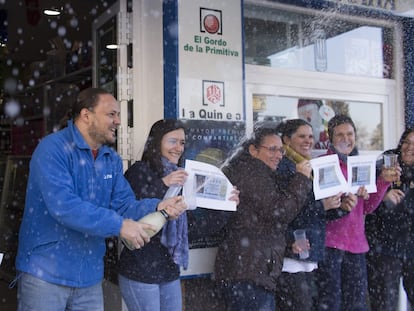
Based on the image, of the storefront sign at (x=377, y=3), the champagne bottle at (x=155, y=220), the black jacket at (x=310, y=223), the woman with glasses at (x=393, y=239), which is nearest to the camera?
the champagne bottle at (x=155, y=220)

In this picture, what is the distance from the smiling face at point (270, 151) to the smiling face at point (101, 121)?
123 centimetres

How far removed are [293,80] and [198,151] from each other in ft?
5.12

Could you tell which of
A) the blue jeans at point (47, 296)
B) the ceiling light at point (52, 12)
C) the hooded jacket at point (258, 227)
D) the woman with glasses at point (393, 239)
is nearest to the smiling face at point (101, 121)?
the blue jeans at point (47, 296)

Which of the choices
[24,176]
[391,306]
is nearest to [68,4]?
[24,176]

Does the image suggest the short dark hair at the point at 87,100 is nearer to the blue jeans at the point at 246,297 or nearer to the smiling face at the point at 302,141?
the blue jeans at the point at 246,297

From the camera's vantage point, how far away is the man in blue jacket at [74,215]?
8.90ft

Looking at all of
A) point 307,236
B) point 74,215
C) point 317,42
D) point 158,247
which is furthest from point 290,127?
point 74,215

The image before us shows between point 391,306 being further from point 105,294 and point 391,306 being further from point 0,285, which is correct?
point 0,285

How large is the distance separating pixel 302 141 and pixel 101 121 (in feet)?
5.85

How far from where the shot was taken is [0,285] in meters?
Result: 6.52

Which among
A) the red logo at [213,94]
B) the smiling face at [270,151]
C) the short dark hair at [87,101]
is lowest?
the smiling face at [270,151]

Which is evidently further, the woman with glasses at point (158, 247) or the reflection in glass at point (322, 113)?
the reflection in glass at point (322, 113)

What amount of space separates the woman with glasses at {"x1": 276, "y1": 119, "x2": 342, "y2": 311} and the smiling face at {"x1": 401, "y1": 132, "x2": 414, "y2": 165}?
1.02 m

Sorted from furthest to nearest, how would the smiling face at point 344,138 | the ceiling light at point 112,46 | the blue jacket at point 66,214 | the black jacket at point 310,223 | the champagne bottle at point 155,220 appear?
1. the ceiling light at point 112,46
2. the smiling face at point 344,138
3. the black jacket at point 310,223
4. the champagne bottle at point 155,220
5. the blue jacket at point 66,214
